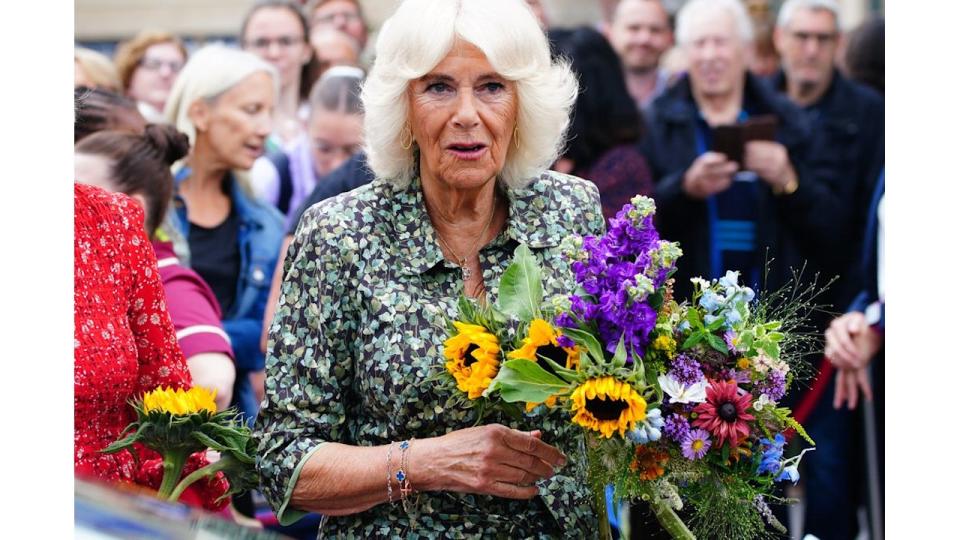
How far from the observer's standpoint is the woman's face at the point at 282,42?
25.4ft

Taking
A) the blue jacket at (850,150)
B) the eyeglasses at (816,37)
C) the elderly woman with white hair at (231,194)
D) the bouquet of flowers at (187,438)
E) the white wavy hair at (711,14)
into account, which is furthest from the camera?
the eyeglasses at (816,37)

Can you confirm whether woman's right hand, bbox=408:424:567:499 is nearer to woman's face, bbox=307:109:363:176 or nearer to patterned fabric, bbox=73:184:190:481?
patterned fabric, bbox=73:184:190:481

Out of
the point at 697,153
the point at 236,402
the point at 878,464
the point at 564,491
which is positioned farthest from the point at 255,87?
the point at 564,491

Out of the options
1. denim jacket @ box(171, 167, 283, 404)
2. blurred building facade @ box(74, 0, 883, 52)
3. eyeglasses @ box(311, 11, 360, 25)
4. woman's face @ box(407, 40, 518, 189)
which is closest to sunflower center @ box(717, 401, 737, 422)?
woman's face @ box(407, 40, 518, 189)

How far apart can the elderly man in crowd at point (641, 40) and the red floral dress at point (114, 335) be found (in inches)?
202

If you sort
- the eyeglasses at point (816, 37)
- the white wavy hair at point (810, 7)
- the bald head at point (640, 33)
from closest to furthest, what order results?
1. the eyeglasses at point (816, 37)
2. the white wavy hair at point (810, 7)
3. the bald head at point (640, 33)

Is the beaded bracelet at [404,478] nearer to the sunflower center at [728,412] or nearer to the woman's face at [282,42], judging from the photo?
the sunflower center at [728,412]

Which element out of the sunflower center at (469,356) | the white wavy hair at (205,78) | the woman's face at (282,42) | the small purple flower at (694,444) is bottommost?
the small purple flower at (694,444)

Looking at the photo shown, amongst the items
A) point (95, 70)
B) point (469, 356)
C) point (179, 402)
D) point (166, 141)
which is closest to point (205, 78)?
point (95, 70)

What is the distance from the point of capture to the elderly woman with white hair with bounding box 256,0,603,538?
9.61ft

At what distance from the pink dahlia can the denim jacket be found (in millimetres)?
3083

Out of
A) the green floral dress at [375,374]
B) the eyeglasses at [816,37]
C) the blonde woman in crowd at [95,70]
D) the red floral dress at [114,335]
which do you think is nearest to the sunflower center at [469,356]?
the green floral dress at [375,374]

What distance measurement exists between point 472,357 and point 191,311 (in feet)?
6.57
